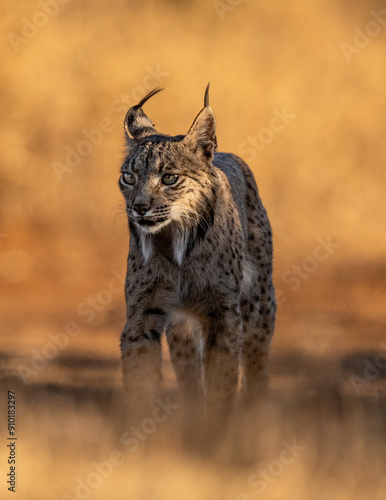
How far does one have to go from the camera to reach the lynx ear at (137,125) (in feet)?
23.7

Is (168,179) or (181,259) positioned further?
(181,259)

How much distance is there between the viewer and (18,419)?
6949mm

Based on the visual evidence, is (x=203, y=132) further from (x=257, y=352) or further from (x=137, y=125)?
(x=257, y=352)

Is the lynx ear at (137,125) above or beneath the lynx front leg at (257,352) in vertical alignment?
above

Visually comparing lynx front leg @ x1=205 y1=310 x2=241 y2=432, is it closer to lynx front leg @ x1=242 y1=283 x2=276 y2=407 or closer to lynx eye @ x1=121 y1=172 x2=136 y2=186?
lynx front leg @ x1=242 y1=283 x2=276 y2=407

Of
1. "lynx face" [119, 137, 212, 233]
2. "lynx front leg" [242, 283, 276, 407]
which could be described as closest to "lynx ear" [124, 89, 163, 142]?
"lynx face" [119, 137, 212, 233]

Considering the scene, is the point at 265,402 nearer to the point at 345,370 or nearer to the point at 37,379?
the point at 345,370

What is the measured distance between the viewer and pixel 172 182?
6789 mm

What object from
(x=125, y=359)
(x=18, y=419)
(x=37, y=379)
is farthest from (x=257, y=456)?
(x=37, y=379)

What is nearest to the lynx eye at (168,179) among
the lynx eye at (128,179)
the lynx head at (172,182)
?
the lynx head at (172,182)

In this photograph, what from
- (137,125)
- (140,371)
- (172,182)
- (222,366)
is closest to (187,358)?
(222,366)

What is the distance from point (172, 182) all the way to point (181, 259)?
1.84 ft

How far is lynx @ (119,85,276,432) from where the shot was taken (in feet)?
22.3

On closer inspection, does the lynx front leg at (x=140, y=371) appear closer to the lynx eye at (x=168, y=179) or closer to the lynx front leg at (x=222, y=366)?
the lynx front leg at (x=222, y=366)
